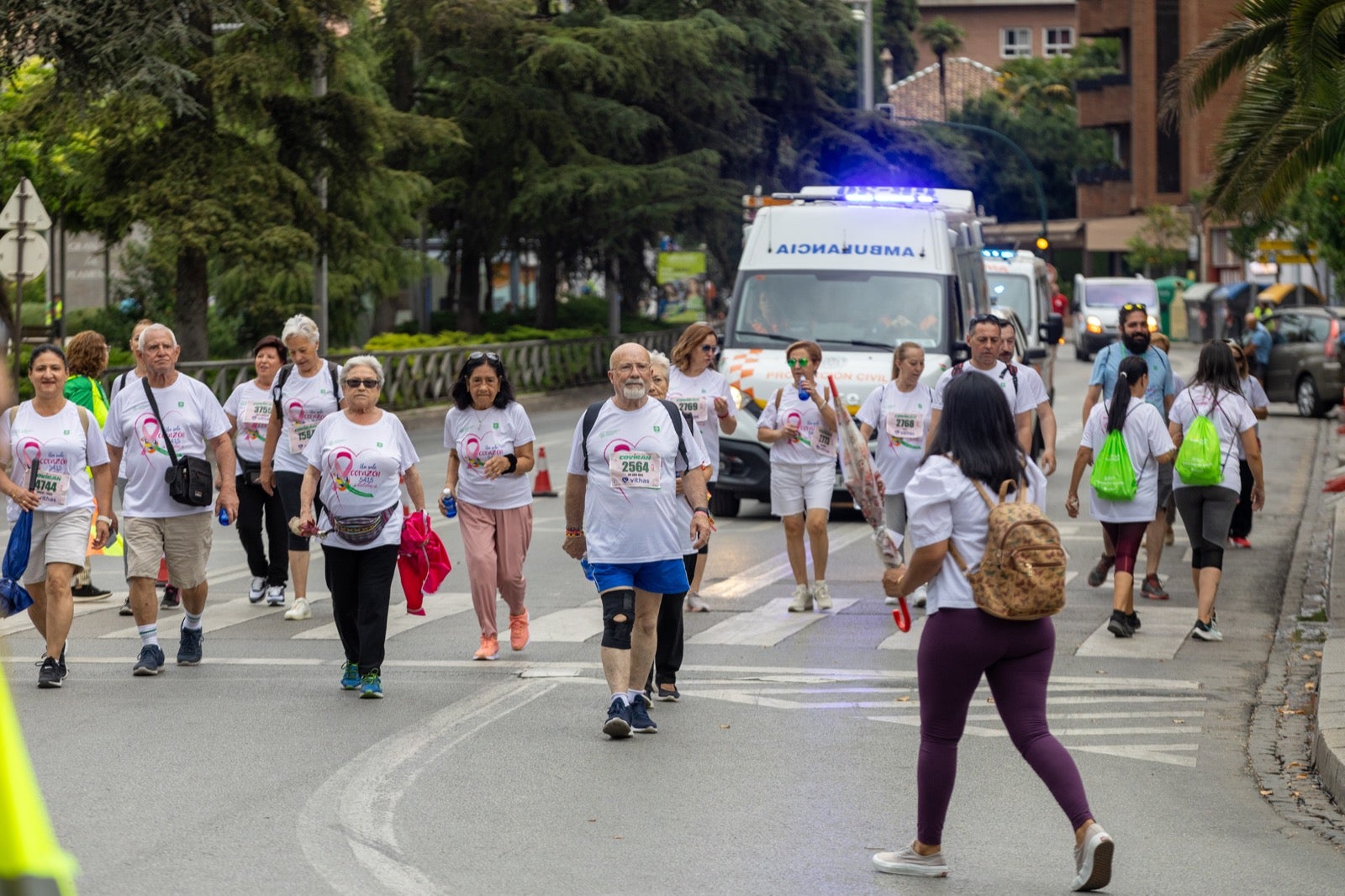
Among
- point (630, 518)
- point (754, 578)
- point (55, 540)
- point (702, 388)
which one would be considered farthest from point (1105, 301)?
point (630, 518)

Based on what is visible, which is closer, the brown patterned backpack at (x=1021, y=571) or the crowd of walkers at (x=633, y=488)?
the brown patterned backpack at (x=1021, y=571)

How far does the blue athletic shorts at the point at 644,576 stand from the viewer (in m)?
7.94

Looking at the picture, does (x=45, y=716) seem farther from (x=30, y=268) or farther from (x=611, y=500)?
(x=30, y=268)

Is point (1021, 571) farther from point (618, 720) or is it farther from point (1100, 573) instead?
point (1100, 573)

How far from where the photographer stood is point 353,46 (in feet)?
108

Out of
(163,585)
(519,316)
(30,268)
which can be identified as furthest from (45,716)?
(519,316)

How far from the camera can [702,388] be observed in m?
11.4

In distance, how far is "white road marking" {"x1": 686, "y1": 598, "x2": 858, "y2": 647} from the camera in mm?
10695

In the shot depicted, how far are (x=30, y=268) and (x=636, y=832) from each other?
55.1 ft

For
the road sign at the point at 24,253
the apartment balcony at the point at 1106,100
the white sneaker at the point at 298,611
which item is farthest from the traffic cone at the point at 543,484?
the apartment balcony at the point at 1106,100

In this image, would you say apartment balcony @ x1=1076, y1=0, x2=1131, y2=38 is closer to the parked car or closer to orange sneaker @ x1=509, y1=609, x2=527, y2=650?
the parked car

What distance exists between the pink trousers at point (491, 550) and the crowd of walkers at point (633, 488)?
0.05ft

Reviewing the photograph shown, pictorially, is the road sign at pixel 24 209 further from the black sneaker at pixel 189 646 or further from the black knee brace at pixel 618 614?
the black knee brace at pixel 618 614

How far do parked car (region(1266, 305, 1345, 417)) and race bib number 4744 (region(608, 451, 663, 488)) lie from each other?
956 inches
